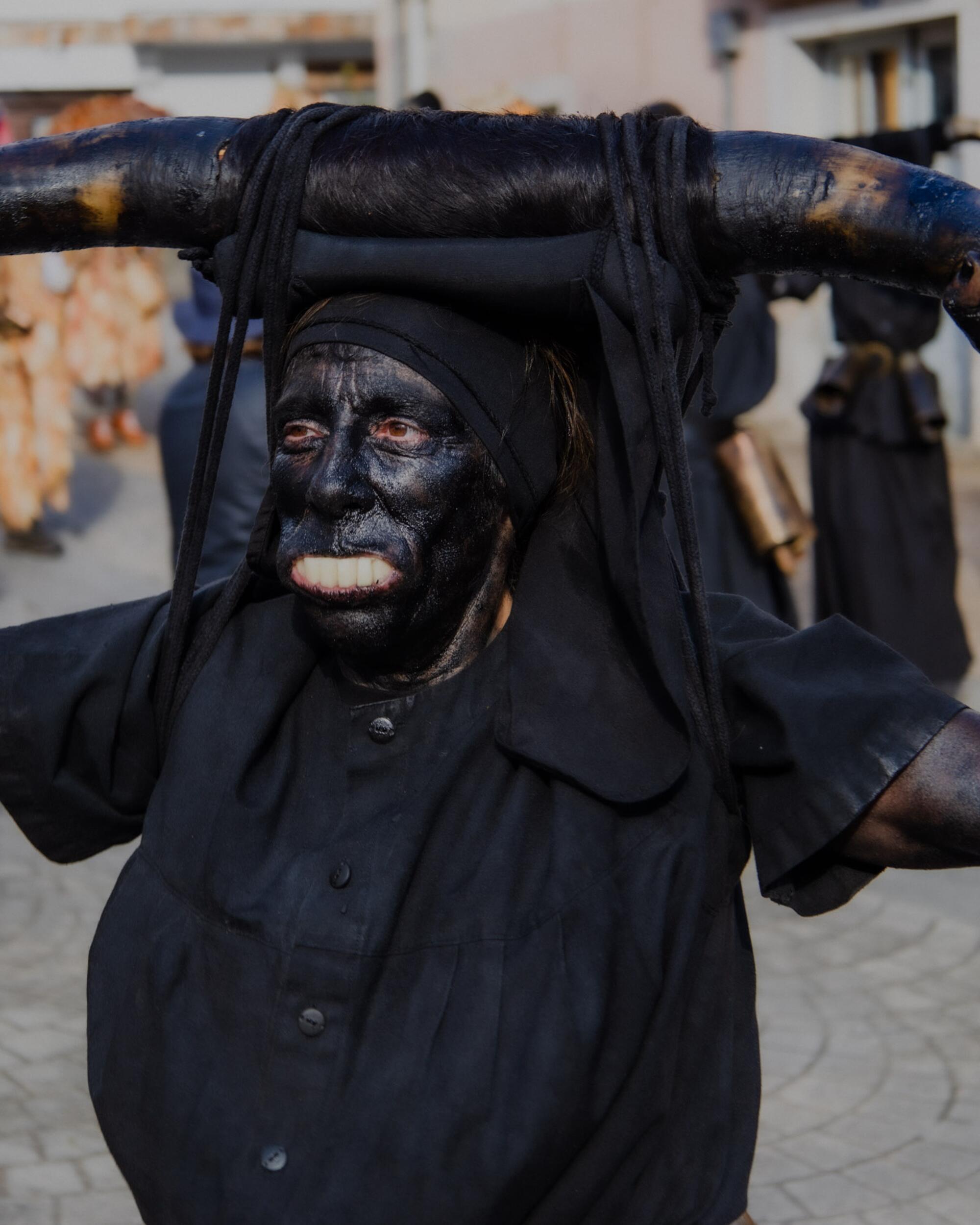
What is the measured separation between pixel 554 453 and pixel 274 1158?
Answer: 0.81 meters

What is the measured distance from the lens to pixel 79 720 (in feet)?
6.90

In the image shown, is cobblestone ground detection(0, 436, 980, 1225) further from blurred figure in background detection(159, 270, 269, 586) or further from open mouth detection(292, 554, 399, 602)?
open mouth detection(292, 554, 399, 602)

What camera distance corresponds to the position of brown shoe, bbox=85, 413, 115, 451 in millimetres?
14320

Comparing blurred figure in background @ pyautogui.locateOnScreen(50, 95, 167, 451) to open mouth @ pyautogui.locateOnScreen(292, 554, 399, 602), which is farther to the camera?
blurred figure in background @ pyautogui.locateOnScreen(50, 95, 167, 451)

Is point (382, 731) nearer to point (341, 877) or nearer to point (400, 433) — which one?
point (341, 877)

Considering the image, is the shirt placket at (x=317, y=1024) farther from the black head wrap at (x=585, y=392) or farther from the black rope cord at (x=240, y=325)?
the black rope cord at (x=240, y=325)

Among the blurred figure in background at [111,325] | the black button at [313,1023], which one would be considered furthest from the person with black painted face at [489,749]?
→ the blurred figure in background at [111,325]

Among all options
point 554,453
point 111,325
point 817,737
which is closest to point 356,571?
point 554,453

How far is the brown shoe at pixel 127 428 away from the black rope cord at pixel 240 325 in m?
12.9

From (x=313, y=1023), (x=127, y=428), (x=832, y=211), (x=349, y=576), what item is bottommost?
(x=313, y=1023)

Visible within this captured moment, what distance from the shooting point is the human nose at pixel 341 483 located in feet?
6.01

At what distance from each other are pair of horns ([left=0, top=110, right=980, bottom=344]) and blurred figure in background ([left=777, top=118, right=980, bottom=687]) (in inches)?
228

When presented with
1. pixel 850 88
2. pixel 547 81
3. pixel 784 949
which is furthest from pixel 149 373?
pixel 784 949

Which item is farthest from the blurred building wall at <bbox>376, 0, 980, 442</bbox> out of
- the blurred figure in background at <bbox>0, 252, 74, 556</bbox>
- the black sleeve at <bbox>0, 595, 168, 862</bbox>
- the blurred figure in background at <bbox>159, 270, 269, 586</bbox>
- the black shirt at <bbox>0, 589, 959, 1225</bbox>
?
the black shirt at <bbox>0, 589, 959, 1225</bbox>
